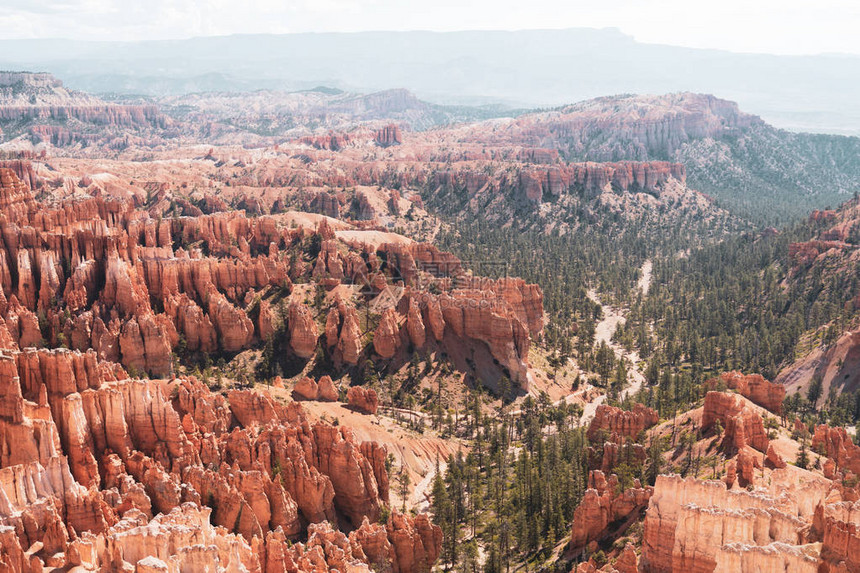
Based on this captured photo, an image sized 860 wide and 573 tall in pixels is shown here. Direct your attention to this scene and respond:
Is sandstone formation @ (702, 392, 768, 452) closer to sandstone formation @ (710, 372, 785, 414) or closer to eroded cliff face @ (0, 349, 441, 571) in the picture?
sandstone formation @ (710, 372, 785, 414)

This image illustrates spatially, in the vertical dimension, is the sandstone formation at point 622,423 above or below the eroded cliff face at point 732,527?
below

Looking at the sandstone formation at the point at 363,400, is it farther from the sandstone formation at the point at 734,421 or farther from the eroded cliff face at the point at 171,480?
the sandstone formation at the point at 734,421

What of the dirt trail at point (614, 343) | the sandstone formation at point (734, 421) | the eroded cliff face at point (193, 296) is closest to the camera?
the sandstone formation at point (734, 421)

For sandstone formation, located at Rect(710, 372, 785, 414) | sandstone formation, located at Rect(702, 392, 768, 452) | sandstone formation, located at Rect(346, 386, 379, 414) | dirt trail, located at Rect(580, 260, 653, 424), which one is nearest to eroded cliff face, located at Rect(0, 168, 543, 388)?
dirt trail, located at Rect(580, 260, 653, 424)

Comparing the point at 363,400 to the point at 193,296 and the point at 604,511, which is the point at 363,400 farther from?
the point at 604,511

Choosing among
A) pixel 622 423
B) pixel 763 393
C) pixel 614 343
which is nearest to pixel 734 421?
pixel 622 423

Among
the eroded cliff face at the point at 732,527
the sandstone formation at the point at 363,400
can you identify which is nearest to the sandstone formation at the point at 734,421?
the eroded cliff face at the point at 732,527
